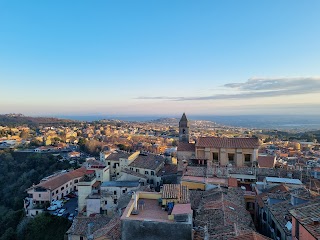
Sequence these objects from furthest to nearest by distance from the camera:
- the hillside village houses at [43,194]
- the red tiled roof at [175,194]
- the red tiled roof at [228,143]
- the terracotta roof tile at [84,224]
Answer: the hillside village houses at [43,194]
the red tiled roof at [228,143]
the terracotta roof tile at [84,224]
the red tiled roof at [175,194]

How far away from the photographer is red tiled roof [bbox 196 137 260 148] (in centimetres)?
2731

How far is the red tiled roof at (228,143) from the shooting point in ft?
89.6

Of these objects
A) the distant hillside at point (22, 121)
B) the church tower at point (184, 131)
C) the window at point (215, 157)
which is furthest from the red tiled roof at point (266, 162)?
the distant hillside at point (22, 121)

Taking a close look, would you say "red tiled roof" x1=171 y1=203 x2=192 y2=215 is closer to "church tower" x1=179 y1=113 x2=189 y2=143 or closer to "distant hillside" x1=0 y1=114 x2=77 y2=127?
"church tower" x1=179 y1=113 x2=189 y2=143

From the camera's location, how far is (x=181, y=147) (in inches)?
1160

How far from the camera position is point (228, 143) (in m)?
28.0

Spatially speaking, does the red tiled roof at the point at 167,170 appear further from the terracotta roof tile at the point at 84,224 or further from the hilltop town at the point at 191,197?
the terracotta roof tile at the point at 84,224

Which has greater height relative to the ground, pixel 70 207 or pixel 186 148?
pixel 186 148

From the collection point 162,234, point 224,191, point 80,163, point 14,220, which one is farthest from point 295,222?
point 80,163

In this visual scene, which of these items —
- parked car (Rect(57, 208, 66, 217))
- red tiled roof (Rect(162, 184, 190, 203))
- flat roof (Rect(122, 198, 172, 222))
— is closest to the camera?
flat roof (Rect(122, 198, 172, 222))

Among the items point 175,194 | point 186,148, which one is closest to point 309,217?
point 175,194

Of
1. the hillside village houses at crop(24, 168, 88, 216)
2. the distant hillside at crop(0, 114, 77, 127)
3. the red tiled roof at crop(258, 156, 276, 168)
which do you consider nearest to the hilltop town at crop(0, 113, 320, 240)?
the red tiled roof at crop(258, 156, 276, 168)

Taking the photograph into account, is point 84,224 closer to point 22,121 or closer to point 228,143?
point 228,143

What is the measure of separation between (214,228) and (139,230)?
13.6 ft
